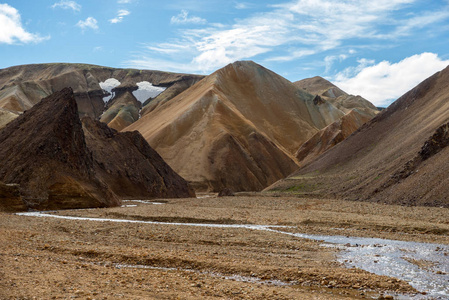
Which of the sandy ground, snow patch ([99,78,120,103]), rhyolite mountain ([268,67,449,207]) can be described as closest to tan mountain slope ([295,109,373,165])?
rhyolite mountain ([268,67,449,207])

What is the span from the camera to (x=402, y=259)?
1762 cm

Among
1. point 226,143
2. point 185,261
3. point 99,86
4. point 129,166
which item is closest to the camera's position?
point 185,261

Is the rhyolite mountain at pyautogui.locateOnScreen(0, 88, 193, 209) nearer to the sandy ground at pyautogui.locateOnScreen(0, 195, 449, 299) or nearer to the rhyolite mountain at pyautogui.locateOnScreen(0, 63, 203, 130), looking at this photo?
the sandy ground at pyautogui.locateOnScreen(0, 195, 449, 299)

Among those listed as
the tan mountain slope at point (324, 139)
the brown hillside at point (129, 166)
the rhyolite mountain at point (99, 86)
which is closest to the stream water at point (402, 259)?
the brown hillside at point (129, 166)

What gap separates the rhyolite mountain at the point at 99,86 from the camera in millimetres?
146625

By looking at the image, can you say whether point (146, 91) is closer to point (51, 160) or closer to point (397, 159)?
point (397, 159)

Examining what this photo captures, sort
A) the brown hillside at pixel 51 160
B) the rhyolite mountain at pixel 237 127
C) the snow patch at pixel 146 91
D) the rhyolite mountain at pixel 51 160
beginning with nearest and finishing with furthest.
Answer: the rhyolite mountain at pixel 51 160 → the brown hillside at pixel 51 160 → the rhyolite mountain at pixel 237 127 → the snow patch at pixel 146 91

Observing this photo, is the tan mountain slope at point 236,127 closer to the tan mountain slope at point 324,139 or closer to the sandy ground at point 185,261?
the tan mountain slope at point 324,139

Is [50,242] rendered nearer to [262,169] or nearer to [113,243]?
[113,243]

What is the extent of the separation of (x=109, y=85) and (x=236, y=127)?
84.5 meters

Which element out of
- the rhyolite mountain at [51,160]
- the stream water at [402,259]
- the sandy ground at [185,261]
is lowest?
the stream water at [402,259]

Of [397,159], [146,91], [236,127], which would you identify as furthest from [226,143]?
[146,91]

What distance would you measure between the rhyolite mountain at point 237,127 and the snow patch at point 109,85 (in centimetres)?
4869

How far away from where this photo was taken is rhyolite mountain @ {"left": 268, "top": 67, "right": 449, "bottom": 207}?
40.2 metres
